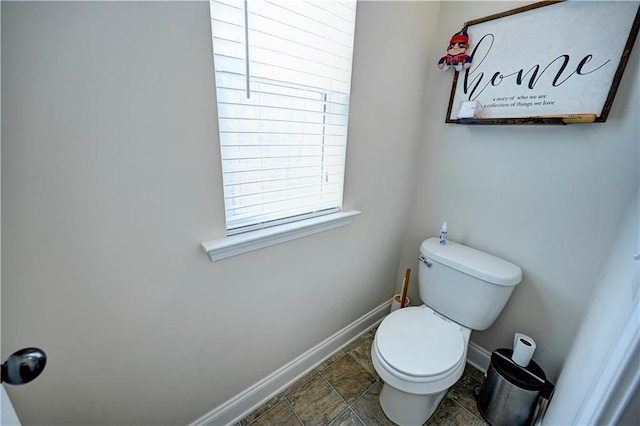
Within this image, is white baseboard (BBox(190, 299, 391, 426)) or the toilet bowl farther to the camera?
white baseboard (BBox(190, 299, 391, 426))

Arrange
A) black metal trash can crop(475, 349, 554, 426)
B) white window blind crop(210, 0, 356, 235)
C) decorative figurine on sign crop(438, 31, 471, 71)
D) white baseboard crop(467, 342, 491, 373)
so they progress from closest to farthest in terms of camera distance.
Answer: white window blind crop(210, 0, 356, 235), black metal trash can crop(475, 349, 554, 426), decorative figurine on sign crop(438, 31, 471, 71), white baseboard crop(467, 342, 491, 373)

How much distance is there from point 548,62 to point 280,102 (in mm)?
1101

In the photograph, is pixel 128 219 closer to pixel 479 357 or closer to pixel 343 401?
pixel 343 401

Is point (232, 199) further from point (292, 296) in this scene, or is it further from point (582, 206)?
point (582, 206)

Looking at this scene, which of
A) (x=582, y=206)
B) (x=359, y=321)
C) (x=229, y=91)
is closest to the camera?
(x=229, y=91)

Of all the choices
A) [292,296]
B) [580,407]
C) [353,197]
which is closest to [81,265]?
[292,296]

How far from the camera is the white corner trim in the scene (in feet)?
2.84

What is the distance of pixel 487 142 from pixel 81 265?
165cm

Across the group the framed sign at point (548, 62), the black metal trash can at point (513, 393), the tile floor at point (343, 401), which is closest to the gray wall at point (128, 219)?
the tile floor at point (343, 401)

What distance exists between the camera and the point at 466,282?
3.94 ft

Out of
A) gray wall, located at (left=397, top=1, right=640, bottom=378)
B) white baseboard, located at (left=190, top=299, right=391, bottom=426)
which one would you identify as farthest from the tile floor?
gray wall, located at (left=397, top=1, right=640, bottom=378)

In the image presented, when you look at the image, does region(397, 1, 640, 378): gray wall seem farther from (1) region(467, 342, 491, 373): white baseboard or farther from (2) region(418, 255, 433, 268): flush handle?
(2) region(418, 255, 433, 268): flush handle

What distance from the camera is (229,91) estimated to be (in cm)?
80

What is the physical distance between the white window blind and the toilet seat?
0.65m
